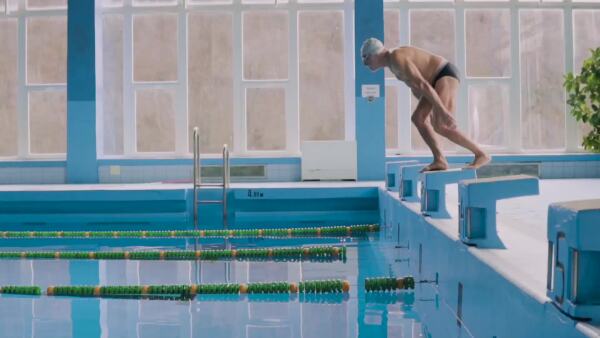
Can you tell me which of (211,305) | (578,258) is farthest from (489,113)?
(578,258)

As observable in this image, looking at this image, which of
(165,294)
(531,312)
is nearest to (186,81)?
(165,294)

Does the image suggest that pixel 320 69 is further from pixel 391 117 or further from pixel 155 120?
pixel 155 120

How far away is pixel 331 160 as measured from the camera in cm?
1006

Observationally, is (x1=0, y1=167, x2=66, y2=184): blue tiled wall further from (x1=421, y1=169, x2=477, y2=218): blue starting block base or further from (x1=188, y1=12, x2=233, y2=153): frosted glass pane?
(x1=421, y1=169, x2=477, y2=218): blue starting block base

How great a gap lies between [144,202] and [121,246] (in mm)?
2562

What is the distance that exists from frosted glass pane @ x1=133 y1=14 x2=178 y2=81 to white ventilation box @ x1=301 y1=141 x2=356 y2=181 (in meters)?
2.62

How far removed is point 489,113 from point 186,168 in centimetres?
474

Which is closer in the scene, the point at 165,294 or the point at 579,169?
the point at 165,294

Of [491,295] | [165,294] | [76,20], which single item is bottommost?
[165,294]

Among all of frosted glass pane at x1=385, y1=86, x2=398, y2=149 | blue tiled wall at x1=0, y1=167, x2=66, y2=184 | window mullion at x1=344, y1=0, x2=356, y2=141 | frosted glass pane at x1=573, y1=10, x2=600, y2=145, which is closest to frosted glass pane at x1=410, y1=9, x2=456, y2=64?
frosted glass pane at x1=385, y1=86, x2=398, y2=149

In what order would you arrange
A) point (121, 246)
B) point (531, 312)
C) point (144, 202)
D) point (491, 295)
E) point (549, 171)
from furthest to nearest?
1. point (549, 171)
2. point (144, 202)
3. point (121, 246)
4. point (491, 295)
5. point (531, 312)

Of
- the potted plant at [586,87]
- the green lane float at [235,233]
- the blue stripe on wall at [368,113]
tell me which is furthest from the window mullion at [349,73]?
the green lane float at [235,233]

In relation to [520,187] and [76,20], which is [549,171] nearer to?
[76,20]

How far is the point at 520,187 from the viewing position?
7.69ft
